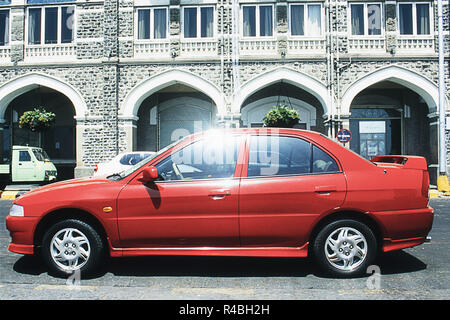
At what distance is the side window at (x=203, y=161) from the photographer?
13.7ft

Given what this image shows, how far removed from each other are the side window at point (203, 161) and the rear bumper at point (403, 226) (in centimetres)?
164

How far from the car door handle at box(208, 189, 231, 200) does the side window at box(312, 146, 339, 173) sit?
0.99m

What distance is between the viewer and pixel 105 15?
53.9 ft

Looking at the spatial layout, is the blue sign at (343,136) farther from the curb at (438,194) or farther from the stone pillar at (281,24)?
the stone pillar at (281,24)

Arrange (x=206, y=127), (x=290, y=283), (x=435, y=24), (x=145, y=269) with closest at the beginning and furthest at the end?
(x=290, y=283)
(x=145, y=269)
(x=435, y=24)
(x=206, y=127)

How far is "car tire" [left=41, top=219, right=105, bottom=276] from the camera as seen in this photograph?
4.03 m

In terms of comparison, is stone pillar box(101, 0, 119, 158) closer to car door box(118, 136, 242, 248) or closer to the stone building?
the stone building

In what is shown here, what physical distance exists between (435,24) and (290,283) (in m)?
16.2

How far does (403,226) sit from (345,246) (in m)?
0.67

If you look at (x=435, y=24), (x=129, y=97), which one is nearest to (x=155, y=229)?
(x=129, y=97)

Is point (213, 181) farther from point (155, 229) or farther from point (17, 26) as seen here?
point (17, 26)

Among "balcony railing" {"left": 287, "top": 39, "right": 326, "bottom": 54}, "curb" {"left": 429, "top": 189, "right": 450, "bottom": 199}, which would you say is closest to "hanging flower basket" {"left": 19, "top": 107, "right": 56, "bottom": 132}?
"balcony railing" {"left": 287, "top": 39, "right": 326, "bottom": 54}

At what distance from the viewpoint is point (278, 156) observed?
4238 mm

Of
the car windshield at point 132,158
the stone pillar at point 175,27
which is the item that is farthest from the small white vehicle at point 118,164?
the stone pillar at point 175,27
